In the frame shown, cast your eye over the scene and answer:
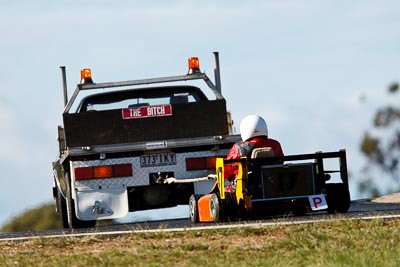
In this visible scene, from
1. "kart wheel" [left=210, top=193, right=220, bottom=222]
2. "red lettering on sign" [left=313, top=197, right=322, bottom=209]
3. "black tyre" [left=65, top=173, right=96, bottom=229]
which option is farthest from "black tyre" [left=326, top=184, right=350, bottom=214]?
"black tyre" [left=65, top=173, right=96, bottom=229]

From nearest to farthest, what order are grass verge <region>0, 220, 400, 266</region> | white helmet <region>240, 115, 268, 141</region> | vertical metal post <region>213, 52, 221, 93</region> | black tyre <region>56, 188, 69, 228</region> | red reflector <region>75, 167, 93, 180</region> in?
grass verge <region>0, 220, 400, 266</region>
white helmet <region>240, 115, 268, 141</region>
red reflector <region>75, 167, 93, 180</region>
black tyre <region>56, 188, 69, 228</region>
vertical metal post <region>213, 52, 221, 93</region>

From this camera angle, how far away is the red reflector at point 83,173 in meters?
20.2

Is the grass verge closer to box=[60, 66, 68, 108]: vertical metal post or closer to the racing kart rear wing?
the racing kart rear wing

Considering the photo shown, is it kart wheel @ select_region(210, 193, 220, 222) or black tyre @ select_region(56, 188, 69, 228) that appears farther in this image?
A: black tyre @ select_region(56, 188, 69, 228)

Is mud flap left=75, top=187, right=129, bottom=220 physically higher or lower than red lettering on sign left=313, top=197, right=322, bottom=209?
higher

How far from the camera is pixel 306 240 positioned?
1337 centimetres

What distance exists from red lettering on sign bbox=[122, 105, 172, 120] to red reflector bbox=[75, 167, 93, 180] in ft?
3.71

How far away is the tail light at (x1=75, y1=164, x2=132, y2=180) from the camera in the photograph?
20250 millimetres

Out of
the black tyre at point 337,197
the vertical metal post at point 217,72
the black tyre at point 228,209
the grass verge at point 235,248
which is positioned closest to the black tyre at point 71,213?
the vertical metal post at point 217,72

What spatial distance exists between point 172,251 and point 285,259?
1287 millimetres

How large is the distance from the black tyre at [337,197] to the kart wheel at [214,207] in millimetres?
1412

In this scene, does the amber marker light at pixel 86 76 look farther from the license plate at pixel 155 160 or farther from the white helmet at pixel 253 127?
the white helmet at pixel 253 127

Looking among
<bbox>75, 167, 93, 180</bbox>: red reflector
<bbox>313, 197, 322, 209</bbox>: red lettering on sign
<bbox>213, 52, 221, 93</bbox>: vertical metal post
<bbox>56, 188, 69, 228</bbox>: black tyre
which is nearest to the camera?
<bbox>313, 197, 322, 209</bbox>: red lettering on sign

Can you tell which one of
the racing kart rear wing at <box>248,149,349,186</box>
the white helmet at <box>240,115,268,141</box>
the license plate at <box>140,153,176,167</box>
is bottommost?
the racing kart rear wing at <box>248,149,349,186</box>
